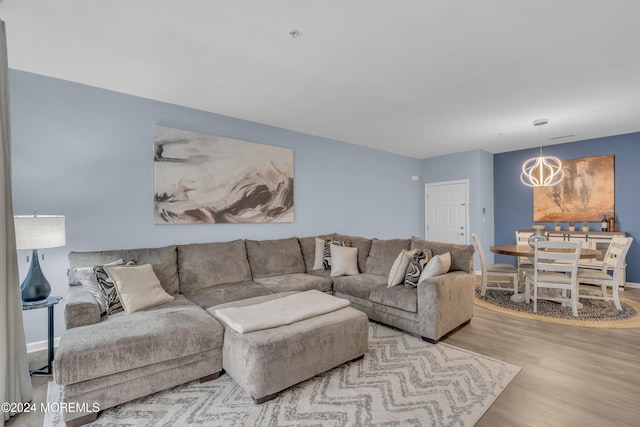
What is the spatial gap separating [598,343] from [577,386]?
3.35ft

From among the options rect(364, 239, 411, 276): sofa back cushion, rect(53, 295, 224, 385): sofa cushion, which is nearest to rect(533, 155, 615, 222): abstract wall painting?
rect(364, 239, 411, 276): sofa back cushion

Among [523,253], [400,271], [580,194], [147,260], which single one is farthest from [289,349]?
[580,194]

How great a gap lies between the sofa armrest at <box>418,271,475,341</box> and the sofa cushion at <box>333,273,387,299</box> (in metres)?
0.52

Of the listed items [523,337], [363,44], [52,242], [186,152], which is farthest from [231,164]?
[523,337]

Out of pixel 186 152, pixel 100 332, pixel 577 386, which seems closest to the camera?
pixel 100 332

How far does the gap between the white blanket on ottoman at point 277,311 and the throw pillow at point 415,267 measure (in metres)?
0.85

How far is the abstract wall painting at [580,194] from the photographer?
5066 millimetres

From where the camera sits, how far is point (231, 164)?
3797mm

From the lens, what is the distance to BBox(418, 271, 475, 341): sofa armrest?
276cm

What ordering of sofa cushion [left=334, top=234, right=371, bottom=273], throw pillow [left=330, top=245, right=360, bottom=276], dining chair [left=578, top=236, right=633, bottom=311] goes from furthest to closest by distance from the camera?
1. sofa cushion [left=334, top=234, right=371, bottom=273]
2. throw pillow [left=330, top=245, right=360, bottom=276]
3. dining chair [left=578, top=236, right=633, bottom=311]

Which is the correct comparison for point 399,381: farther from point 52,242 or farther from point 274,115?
point 274,115

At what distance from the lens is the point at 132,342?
189cm

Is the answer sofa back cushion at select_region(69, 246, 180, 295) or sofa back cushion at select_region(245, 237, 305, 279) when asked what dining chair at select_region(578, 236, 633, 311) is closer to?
sofa back cushion at select_region(245, 237, 305, 279)

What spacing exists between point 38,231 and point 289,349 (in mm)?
1962
